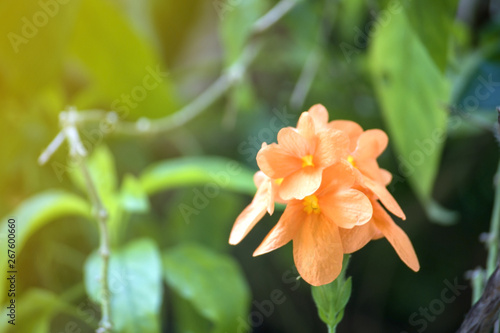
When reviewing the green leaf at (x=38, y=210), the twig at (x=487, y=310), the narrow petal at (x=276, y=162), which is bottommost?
the twig at (x=487, y=310)

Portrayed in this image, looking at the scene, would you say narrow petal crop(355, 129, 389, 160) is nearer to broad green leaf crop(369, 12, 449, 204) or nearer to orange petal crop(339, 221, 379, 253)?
orange petal crop(339, 221, 379, 253)

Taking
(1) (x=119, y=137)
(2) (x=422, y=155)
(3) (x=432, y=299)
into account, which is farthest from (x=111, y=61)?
(3) (x=432, y=299)

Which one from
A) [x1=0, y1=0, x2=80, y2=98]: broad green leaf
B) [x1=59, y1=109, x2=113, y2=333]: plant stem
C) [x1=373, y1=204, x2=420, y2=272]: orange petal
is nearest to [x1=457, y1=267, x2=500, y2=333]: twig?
[x1=373, y1=204, x2=420, y2=272]: orange petal

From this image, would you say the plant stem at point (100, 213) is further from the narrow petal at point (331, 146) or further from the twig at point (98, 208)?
the narrow petal at point (331, 146)

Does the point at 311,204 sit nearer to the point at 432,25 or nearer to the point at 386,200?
the point at 386,200

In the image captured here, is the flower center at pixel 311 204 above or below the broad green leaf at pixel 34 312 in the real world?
below

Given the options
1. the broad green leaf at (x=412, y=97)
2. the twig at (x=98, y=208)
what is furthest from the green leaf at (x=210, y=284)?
the broad green leaf at (x=412, y=97)

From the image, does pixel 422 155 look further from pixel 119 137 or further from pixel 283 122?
pixel 119 137
